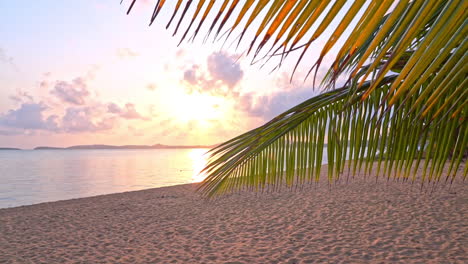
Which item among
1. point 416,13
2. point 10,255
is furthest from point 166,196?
point 416,13

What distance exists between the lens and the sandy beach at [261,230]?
6520mm

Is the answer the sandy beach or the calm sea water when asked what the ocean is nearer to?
the calm sea water

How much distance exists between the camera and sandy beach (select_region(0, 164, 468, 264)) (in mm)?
6520

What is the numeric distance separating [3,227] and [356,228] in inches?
388

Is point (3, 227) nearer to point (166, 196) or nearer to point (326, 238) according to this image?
point (166, 196)

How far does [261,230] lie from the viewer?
27.5ft

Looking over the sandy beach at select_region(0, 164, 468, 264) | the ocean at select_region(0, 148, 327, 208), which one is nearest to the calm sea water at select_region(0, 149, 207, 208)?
the ocean at select_region(0, 148, 327, 208)

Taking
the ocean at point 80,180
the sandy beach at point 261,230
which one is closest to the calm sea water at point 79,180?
the ocean at point 80,180

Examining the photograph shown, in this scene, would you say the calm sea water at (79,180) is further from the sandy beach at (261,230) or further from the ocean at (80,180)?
the sandy beach at (261,230)

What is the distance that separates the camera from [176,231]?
8.98 m

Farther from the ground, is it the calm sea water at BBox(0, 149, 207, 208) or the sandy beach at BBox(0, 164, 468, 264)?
the sandy beach at BBox(0, 164, 468, 264)

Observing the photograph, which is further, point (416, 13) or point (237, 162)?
point (237, 162)

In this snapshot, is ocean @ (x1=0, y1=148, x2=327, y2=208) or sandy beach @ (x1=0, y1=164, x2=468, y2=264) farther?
ocean @ (x1=0, y1=148, x2=327, y2=208)

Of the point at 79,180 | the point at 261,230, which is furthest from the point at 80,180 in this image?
the point at 261,230
